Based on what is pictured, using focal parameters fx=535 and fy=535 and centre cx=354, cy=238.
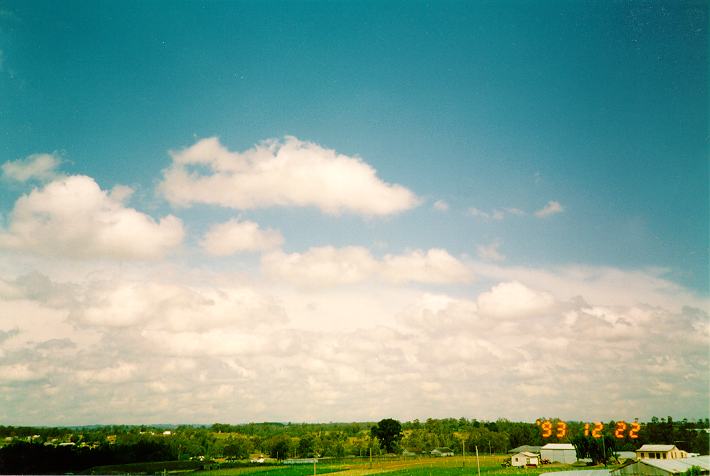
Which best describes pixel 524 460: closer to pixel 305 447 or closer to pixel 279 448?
pixel 305 447

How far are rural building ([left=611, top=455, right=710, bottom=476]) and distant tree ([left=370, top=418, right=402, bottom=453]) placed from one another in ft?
274

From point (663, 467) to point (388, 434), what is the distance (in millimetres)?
91312

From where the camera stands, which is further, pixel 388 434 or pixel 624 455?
pixel 388 434

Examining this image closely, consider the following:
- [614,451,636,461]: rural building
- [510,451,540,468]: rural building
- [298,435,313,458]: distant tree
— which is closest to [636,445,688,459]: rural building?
[614,451,636,461]: rural building

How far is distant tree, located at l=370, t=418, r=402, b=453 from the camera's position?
13075cm

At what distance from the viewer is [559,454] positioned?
302 feet

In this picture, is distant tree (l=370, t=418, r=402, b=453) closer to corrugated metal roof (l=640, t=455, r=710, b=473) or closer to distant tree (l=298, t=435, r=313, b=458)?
distant tree (l=298, t=435, r=313, b=458)

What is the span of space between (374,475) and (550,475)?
27.8 meters

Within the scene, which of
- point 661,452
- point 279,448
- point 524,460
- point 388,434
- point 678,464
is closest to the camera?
point 678,464

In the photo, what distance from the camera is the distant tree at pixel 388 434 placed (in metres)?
131

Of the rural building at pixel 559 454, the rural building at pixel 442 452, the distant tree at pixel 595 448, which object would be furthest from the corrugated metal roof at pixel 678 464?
the rural building at pixel 442 452

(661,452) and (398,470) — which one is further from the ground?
(661,452)

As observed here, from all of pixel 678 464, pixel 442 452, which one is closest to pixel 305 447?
pixel 442 452

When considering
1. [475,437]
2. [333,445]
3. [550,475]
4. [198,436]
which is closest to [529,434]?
[475,437]
